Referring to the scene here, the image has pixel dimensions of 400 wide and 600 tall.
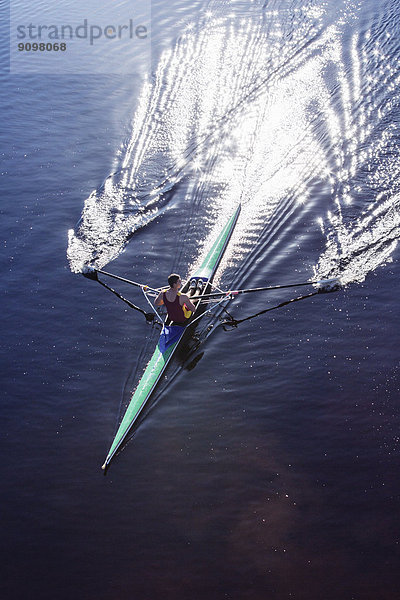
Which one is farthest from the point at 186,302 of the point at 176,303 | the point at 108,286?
the point at 108,286

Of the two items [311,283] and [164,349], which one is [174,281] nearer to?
[164,349]

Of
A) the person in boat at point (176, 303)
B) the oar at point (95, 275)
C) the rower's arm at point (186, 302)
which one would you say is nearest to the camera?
the person in boat at point (176, 303)

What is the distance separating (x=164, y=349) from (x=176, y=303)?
49.0 inches

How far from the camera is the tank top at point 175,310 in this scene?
14.4m

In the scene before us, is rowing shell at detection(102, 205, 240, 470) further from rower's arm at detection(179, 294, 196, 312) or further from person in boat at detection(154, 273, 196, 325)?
rower's arm at detection(179, 294, 196, 312)

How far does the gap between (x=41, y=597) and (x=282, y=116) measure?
20.6m

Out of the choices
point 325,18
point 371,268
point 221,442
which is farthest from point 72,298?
point 325,18

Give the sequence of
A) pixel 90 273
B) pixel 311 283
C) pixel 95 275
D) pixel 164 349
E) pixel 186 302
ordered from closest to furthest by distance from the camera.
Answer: pixel 164 349 < pixel 186 302 < pixel 311 283 < pixel 90 273 < pixel 95 275

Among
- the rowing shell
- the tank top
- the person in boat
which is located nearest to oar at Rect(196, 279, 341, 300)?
the rowing shell

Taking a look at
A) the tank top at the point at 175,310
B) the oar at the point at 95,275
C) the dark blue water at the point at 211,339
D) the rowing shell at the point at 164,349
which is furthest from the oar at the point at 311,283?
the oar at the point at 95,275

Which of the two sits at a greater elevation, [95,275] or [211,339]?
[95,275]

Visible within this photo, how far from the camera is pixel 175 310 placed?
1450 centimetres

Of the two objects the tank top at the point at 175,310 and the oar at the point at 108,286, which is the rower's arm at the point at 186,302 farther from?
the oar at the point at 108,286

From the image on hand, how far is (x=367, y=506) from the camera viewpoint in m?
11.3
